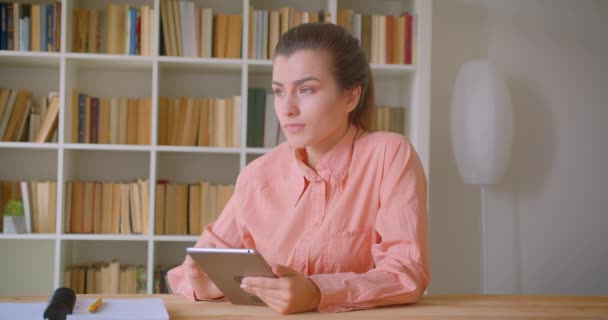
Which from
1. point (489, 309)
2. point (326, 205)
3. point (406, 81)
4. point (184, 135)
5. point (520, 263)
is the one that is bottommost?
point (520, 263)

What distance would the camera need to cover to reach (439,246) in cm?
372

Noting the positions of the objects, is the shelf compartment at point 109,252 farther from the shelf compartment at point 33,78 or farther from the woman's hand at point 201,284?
the woman's hand at point 201,284

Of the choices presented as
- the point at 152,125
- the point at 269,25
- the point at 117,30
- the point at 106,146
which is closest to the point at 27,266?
the point at 106,146

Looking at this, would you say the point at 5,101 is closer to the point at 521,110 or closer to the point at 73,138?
the point at 73,138

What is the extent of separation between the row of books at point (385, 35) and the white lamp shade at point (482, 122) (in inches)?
12.0

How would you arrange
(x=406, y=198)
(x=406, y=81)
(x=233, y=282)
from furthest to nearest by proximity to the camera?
(x=406, y=81) → (x=406, y=198) → (x=233, y=282)

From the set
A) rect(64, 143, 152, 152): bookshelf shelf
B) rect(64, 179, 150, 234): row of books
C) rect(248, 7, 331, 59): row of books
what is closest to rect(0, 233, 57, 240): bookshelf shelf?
rect(64, 179, 150, 234): row of books

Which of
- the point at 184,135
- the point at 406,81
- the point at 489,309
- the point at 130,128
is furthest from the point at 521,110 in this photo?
the point at 489,309

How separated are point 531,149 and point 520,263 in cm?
63

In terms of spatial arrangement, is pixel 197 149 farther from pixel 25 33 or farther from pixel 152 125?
pixel 25 33

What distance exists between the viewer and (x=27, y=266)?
3.37 m

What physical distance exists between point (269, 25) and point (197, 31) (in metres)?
0.35

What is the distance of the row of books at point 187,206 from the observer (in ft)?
10.9

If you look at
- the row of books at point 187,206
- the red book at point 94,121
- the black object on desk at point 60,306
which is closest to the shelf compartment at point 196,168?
the row of books at point 187,206
